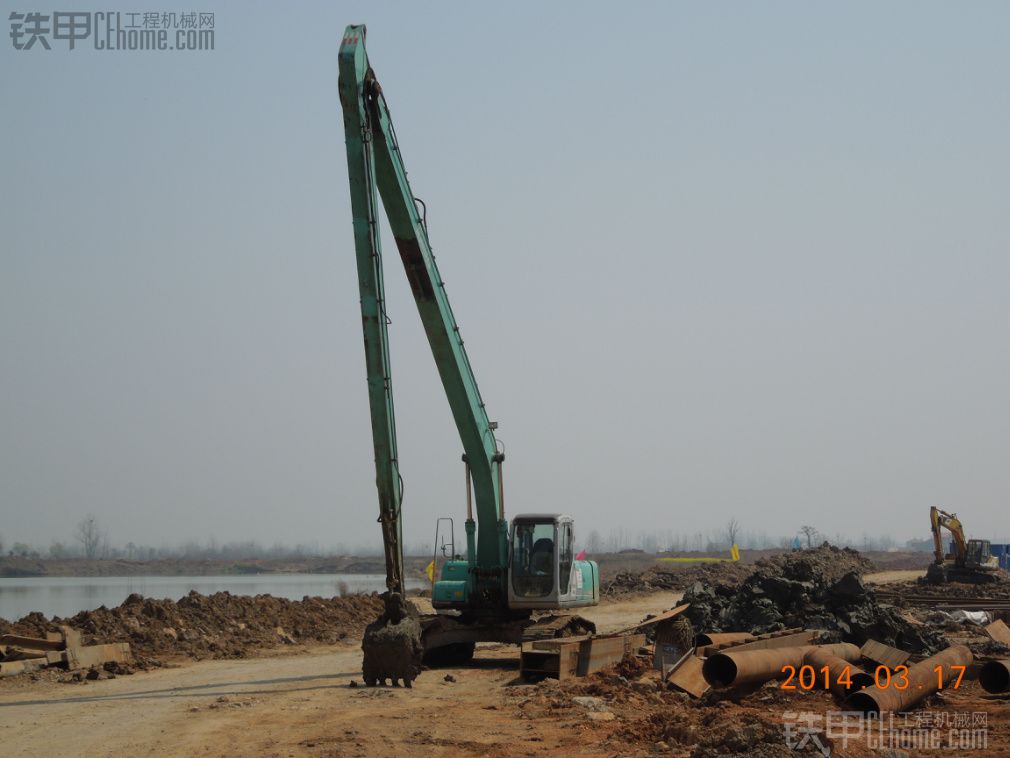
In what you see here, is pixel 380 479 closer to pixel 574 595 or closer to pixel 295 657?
pixel 574 595

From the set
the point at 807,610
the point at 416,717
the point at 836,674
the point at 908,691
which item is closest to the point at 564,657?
the point at 416,717

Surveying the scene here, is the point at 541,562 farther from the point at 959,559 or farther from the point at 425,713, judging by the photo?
the point at 959,559

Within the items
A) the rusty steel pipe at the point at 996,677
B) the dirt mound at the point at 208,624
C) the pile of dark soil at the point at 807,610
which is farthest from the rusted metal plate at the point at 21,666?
the rusty steel pipe at the point at 996,677

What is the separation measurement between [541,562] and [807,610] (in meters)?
4.52

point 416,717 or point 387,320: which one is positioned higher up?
point 387,320

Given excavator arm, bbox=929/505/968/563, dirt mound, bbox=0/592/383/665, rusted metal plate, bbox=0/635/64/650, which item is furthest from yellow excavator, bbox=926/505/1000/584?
rusted metal plate, bbox=0/635/64/650

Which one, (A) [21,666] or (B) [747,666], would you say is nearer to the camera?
(B) [747,666]

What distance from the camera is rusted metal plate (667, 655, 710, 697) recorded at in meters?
13.5

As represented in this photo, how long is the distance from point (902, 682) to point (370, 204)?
9692 millimetres

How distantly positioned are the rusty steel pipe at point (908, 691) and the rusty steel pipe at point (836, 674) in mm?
346

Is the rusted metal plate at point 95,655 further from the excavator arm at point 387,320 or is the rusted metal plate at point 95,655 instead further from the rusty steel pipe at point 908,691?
the rusty steel pipe at point 908,691

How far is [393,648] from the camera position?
15.3m

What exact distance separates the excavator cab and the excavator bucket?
288cm

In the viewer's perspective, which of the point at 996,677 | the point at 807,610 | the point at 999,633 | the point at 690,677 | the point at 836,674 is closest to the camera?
the point at 996,677
